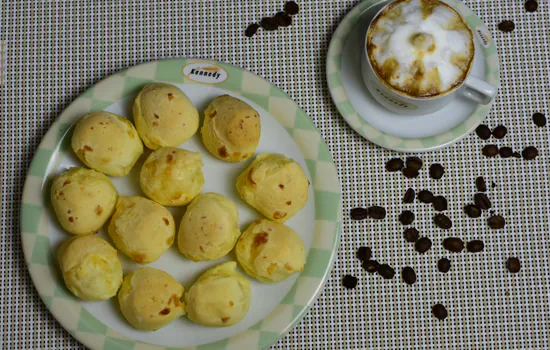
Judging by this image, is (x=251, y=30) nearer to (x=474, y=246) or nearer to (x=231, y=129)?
(x=231, y=129)

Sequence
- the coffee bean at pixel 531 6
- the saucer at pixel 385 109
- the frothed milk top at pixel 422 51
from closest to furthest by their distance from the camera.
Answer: the frothed milk top at pixel 422 51
the saucer at pixel 385 109
the coffee bean at pixel 531 6

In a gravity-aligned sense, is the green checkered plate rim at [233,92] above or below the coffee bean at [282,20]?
below

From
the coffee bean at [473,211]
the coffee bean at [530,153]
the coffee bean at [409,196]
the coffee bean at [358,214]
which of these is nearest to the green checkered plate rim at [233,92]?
the coffee bean at [358,214]

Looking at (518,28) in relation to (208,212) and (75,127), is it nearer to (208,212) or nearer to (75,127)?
(208,212)

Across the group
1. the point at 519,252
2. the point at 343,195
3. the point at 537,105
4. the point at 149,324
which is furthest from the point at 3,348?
the point at 537,105

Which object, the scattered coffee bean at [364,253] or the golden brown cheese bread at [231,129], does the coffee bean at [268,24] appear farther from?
the scattered coffee bean at [364,253]

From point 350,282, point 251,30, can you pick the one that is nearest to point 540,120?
point 350,282
